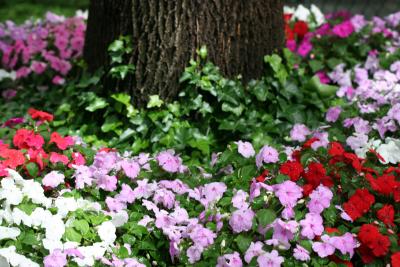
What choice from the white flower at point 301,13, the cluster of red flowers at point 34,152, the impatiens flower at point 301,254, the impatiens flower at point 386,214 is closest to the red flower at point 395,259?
the impatiens flower at point 386,214

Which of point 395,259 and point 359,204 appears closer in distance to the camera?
point 395,259

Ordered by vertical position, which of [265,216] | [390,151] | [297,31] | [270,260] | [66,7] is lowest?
[66,7]

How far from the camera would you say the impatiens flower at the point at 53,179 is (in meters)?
3.33

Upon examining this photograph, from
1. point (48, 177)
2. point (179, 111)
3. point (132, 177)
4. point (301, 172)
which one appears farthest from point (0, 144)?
point (301, 172)

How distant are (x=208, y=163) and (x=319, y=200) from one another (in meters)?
1.12

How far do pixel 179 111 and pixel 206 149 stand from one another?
0.35 meters

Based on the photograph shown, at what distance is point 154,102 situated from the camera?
4.28 m

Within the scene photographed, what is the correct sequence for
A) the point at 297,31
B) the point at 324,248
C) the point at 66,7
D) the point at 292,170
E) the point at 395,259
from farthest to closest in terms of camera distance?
1. the point at 66,7
2. the point at 297,31
3. the point at 292,170
4. the point at 324,248
5. the point at 395,259

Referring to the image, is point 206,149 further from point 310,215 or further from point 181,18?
point 310,215

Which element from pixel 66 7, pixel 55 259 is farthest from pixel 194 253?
pixel 66 7

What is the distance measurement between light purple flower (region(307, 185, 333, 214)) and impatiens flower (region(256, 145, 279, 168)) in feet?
1.30

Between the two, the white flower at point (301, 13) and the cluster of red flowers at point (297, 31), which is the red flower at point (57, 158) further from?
the white flower at point (301, 13)

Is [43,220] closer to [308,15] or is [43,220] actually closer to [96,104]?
[96,104]

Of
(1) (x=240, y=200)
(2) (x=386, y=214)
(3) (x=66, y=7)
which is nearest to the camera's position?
(2) (x=386, y=214)
